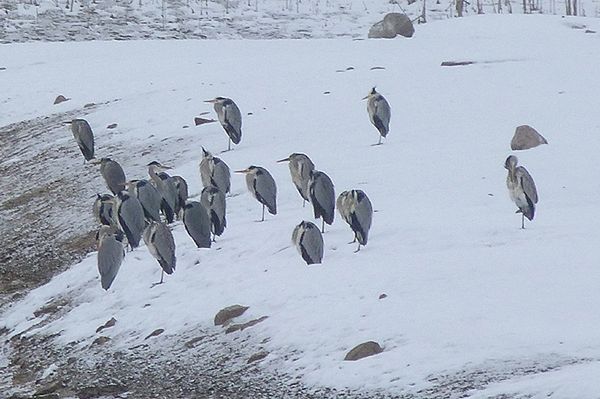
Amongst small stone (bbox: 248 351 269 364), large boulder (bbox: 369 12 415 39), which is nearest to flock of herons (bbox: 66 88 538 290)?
small stone (bbox: 248 351 269 364)

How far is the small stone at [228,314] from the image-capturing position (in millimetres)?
9656

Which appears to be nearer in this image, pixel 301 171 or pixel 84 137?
pixel 301 171

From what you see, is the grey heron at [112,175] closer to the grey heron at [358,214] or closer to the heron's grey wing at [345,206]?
the heron's grey wing at [345,206]

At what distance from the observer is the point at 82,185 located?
15508 millimetres

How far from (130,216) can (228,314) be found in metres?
2.56

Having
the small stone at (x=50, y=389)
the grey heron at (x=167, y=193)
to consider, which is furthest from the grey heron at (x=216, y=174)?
the small stone at (x=50, y=389)

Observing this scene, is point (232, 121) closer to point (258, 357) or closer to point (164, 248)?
point (164, 248)

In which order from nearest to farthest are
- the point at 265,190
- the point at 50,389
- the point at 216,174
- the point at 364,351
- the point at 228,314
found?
the point at 364,351, the point at 50,389, the point at 228,314, the point at 265,190, the point at 216,174

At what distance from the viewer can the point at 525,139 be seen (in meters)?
14.6

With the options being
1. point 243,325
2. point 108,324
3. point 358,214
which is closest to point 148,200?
point 108,324

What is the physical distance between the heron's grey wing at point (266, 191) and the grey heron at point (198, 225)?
3.41 feet

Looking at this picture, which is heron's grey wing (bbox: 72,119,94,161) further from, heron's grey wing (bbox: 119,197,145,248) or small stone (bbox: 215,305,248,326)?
small stone (bbox: 215,305,248,326)

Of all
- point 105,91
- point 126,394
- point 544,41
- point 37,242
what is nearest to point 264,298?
point 126,394

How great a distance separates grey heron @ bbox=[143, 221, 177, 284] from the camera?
35.8ft
